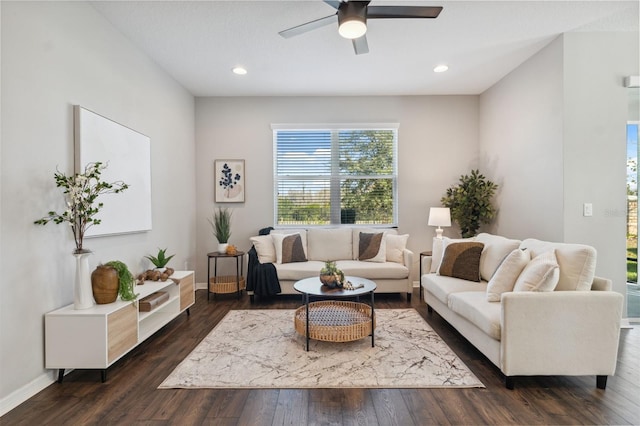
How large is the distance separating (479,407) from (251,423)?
1.33 metres

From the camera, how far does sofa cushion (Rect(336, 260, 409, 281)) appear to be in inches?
158

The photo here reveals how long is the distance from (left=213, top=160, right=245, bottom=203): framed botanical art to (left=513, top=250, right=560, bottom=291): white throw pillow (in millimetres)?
3695

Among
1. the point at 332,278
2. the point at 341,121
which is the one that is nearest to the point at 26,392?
the point at 332,278

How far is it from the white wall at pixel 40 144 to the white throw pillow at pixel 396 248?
9.99ft

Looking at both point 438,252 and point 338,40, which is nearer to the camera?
point 338,40

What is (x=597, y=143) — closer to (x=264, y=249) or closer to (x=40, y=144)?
(x=264, y=249)

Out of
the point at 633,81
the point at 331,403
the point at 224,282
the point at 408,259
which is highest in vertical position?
the point at 633,81

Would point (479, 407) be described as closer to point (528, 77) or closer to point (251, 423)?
point (251, 423)

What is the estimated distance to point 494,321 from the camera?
7.09 feet

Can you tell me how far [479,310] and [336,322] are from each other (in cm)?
112

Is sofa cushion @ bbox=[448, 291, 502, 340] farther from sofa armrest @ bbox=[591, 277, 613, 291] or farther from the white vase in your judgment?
the white vase

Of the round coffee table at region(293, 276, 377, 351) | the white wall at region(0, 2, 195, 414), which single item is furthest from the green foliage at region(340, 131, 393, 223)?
the white wall at region(0, 2, 195, 414)

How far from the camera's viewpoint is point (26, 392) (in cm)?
199

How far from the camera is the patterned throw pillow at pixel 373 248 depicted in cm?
430
